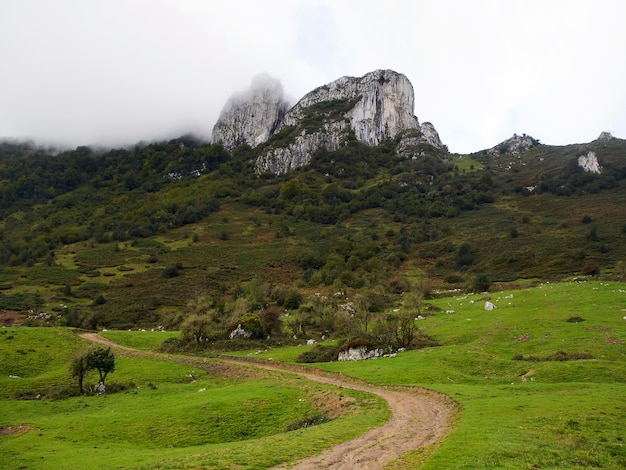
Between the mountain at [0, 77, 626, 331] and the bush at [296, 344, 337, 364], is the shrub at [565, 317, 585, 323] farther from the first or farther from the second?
the mountain at [0, 77, 626, 331]

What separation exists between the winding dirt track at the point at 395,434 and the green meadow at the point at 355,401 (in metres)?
0.81

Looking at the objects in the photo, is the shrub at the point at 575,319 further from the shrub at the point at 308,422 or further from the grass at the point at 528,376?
the shrub at the point at 308,422

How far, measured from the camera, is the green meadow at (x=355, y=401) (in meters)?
16.7

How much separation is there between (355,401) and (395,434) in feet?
23.6

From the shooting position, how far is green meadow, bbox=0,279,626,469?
16.7 meters

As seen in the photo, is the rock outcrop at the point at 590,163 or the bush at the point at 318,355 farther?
the rock outcrop at the point at 590,163

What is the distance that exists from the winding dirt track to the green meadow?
0.81 metres

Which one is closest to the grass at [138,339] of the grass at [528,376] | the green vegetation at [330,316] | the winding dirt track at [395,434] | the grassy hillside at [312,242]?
the green vegetation at [330,316]

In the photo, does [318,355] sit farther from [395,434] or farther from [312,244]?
[312,244]

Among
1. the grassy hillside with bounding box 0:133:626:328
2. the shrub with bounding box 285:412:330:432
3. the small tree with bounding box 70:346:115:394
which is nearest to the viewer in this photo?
the shrub with bounding box 285:412:330:432

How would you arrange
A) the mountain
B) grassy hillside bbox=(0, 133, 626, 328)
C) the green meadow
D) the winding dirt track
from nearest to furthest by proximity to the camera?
the winding dirt track < the green meadow < the mountain < grassy hillside bbox=(0, 133, 626, 328)

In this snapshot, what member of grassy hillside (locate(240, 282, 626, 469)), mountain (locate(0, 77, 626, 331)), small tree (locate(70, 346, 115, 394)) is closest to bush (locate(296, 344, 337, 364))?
grassy hillside (locate(240, 282, 626, 469))

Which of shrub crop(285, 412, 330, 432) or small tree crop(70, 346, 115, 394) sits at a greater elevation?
small tree crop(70, 346, 115, 394)

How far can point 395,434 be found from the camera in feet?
65.2
